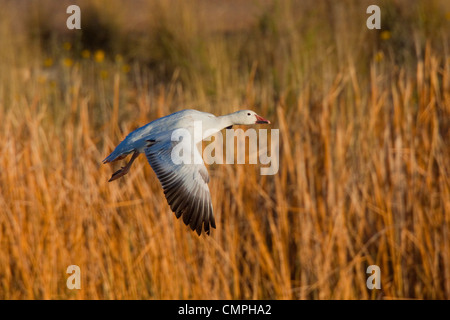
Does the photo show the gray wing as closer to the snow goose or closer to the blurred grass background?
the snow goose

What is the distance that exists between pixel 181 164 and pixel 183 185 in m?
0.04

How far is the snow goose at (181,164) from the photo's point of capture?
0.81 meters

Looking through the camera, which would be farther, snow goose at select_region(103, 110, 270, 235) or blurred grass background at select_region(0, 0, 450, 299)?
blurred grass background at select_region(0, 0, 450, 299)

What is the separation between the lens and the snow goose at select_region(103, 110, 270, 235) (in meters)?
0.81

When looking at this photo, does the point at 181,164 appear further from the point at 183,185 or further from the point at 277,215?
the point at 277,215

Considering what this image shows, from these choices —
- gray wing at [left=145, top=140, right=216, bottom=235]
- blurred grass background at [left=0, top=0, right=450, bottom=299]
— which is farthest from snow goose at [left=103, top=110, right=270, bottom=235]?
blurred grass background at [left=0, top=0, right=450, bottom=299]

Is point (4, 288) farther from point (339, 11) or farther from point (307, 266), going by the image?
point (339, 11)

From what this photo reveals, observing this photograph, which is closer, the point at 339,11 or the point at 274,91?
the point at 274,91

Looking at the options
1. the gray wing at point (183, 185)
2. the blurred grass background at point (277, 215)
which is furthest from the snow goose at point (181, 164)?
the blurred grass background at point (277, 215)

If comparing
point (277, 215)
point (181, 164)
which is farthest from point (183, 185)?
point (277, 215)

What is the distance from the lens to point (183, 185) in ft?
2.86
